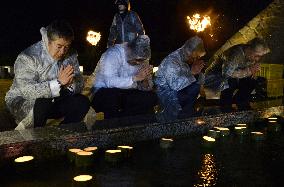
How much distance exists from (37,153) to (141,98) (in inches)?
88.8

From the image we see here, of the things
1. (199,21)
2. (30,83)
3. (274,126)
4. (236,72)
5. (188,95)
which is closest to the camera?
(30,83)

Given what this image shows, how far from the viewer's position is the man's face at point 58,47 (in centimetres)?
426

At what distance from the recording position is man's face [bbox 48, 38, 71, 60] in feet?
14.0

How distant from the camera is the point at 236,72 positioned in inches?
279

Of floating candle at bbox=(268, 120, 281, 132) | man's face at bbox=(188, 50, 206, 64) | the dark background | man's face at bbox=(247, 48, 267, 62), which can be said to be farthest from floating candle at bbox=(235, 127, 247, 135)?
the dark background

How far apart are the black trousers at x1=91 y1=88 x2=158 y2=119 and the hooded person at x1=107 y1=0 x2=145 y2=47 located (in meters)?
1.15

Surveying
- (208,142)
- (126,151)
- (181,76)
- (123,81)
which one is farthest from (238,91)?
(126,151)

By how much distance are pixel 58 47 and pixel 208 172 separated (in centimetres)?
208

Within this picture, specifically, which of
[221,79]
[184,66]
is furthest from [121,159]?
[221,79]

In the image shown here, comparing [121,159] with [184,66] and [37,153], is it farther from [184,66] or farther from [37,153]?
[184,66]

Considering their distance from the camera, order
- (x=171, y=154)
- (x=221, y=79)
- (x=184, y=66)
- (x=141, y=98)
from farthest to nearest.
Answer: (x=221, y=79), (x=184, y=66), (x=141, y=98), (x=171, y=154)

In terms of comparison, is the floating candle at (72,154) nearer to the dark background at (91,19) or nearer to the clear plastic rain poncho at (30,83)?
the clear plastic rain poncho at (30,83)

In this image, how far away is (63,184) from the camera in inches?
111

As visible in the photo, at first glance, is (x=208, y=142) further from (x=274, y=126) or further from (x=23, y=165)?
(x=23, y=165)
